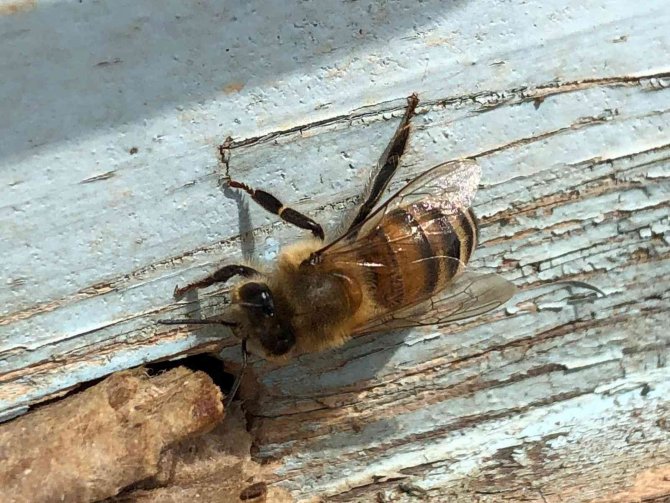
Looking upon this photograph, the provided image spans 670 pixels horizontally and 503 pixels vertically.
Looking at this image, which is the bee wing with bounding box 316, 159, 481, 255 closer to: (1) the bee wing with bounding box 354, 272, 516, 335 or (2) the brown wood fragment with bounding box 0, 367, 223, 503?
(1) the bee wing with bounding box 354, 272, 516, 335

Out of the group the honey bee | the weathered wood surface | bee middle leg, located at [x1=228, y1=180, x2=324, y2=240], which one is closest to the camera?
the weathered wood surface

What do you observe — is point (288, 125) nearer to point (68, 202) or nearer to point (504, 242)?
point (68, 202)

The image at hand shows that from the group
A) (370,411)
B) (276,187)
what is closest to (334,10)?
(276,187)

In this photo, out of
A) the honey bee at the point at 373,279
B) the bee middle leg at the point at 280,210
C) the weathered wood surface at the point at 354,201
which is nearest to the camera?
the weathered wood surface at the point at 354,201

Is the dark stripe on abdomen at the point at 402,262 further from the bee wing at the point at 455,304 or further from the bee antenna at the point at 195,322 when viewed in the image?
the bee antenna at the point at 195,322

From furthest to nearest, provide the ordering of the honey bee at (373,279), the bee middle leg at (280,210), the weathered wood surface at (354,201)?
1. the honey bee at (373,279)
2. the bee middle leg at (280,210)
3. the weathered wood surface at (354,201)

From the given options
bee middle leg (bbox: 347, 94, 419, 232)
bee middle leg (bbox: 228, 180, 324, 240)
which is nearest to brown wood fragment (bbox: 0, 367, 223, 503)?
bee middle leg (bbox: 228, 180, 324, 240)

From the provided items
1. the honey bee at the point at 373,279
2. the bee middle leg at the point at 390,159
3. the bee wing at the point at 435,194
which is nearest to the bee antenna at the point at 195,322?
the honey bee at the point at 373,279
